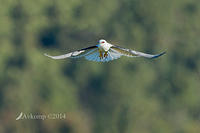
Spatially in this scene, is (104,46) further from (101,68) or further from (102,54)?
(101,68)

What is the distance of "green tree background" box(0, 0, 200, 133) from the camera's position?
3362 centimetres

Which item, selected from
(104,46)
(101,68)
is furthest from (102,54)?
(101,68)

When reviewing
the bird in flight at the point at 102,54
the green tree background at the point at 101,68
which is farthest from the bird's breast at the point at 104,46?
the green tree background at the point at 101,68

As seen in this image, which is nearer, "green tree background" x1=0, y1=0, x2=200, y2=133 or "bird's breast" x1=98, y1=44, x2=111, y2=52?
"bird's breast" x1=98, y1=44, x2=111, y2=52

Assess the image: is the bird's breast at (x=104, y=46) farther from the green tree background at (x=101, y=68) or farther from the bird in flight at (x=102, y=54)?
the green tree background at (x=101, y=68)

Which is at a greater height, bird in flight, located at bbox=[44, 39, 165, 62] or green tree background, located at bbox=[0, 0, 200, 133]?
green tree background, located at bbox=[0, 0, 200, 133]

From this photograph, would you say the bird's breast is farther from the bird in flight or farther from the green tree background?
the green tree background

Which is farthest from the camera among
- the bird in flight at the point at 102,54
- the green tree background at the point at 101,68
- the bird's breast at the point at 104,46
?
the green tree background at the point at 101,68

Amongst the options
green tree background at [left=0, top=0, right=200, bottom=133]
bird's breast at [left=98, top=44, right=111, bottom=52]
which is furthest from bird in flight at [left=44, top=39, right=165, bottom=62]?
green tree background at [left=0, top=0, right=200, bottom=133]

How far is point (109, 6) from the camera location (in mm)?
49031

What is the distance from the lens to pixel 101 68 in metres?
41.3

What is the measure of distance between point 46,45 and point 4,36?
161 inches

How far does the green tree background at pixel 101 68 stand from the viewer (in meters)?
33.6

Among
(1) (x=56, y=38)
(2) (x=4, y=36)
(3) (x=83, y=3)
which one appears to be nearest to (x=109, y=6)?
(3) (x=83, y=3)
